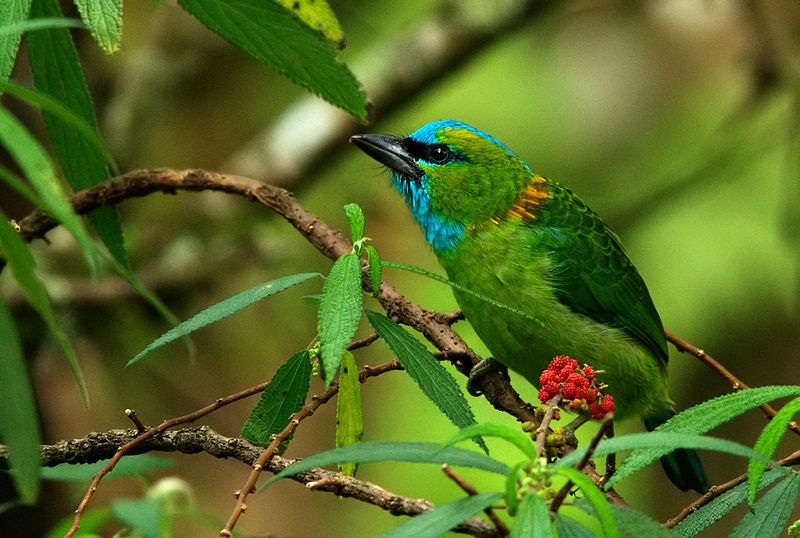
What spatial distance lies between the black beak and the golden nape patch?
0.29 metres

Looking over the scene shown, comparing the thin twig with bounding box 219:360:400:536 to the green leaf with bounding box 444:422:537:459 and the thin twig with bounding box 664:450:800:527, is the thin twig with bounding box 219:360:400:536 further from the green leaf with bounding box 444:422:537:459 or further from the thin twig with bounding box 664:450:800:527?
the thin twig with bounding box 664:450:800:527

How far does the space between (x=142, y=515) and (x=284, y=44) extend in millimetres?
870

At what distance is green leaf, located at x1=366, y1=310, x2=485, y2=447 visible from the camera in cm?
160

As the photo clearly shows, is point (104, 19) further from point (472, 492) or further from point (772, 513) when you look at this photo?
point (772, 513)

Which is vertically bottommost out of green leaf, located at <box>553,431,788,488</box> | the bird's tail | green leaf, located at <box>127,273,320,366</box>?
the bird's tail

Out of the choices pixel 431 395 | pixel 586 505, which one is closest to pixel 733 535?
pixel 586 505

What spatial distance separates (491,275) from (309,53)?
117cm

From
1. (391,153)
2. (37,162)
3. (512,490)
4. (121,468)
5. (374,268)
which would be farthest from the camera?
(391,153)

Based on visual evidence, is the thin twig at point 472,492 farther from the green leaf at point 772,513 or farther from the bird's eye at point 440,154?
the bird's eye at point 440,154

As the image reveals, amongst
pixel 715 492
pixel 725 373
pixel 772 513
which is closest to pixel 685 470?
pixel 725 373

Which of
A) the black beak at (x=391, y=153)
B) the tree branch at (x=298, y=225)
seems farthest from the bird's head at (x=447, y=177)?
the tree branch at (x=298, y=225)

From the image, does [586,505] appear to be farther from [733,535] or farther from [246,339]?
[246,339]

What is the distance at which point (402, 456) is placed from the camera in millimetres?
1282

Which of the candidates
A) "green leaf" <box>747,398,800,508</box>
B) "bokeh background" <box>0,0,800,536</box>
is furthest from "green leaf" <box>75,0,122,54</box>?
"bokeh background" <box>0,0,800,536</box>
